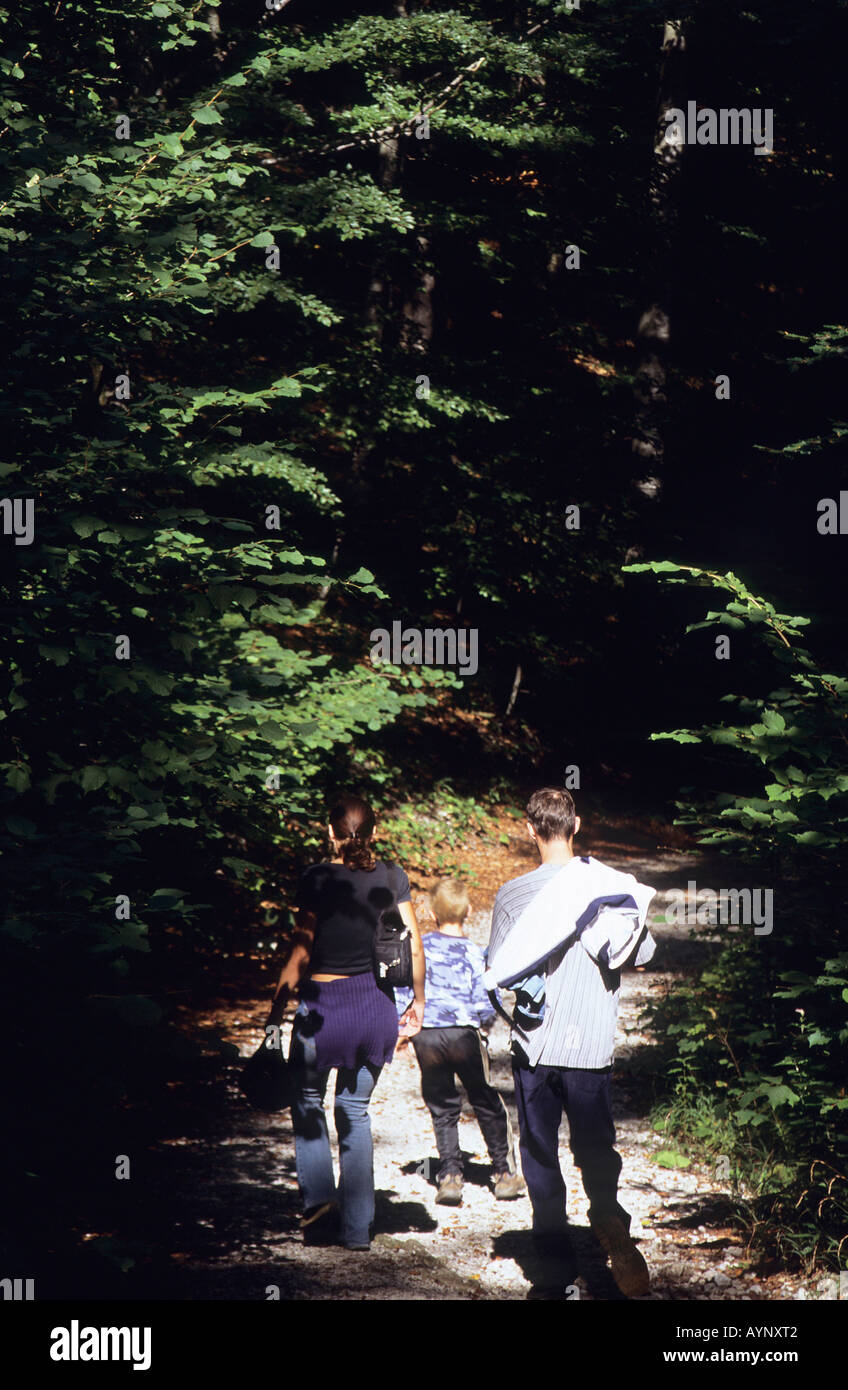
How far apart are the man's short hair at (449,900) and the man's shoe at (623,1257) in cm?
204

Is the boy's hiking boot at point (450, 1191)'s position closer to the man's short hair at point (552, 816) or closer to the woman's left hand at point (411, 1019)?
the woman's left hand at point (411, 1019)

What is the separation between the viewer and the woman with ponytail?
526 centimetres

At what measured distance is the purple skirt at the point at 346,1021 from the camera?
5.24 m

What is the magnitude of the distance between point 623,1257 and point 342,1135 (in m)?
1.38

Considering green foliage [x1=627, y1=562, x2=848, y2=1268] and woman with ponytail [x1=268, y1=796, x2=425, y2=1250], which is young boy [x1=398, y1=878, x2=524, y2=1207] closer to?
woman with ponytail [x1=268, y1=796, x2=425, y2=1250]

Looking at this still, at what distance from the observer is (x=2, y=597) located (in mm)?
4109

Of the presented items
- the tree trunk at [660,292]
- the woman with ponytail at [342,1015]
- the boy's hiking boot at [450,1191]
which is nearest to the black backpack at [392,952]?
the woman with ponytail at [342,1015]

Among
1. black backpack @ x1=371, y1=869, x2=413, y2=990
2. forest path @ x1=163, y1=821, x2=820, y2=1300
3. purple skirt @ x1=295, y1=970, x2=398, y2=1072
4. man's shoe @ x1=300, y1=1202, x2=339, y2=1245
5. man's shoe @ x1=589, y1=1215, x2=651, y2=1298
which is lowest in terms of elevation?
forest path @ x1=163, y1=821, x2=820, y2=1300

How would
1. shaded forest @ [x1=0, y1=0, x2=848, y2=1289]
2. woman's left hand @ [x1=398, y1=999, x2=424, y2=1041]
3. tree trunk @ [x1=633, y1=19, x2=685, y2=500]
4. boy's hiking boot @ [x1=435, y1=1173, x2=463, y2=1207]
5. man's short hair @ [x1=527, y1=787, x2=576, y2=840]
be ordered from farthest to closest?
tree trunk @ [x1=633, y1=19, x2=685, y2=500] → boy's hiking boot @ [x1=435, y1=1173, x2=463, y2=1207] → woman's left hand @ [x1=398, y1=999, x2=424, y2=1041] → man's short hair @ [x1=527, y1=787, x2=576, y2=840] → shaded forest @ [x1=0, y1=0, x2=848, y2=1289]

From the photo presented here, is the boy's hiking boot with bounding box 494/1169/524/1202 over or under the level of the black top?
under

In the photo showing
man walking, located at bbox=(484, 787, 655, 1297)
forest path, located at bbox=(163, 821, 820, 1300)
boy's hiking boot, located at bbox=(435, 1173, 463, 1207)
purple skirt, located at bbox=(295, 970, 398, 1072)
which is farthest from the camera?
boy's hiking boot, located at bbox=(435, 1173, 463, 1207)

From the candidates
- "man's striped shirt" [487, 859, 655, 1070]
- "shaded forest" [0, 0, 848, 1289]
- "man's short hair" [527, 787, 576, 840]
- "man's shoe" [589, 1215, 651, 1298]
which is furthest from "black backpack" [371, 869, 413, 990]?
"man's shoe" [589, 1215, 651, 1298]

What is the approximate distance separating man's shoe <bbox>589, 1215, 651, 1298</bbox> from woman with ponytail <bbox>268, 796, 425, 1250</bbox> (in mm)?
1185

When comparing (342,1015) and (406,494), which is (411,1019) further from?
(406,494)
